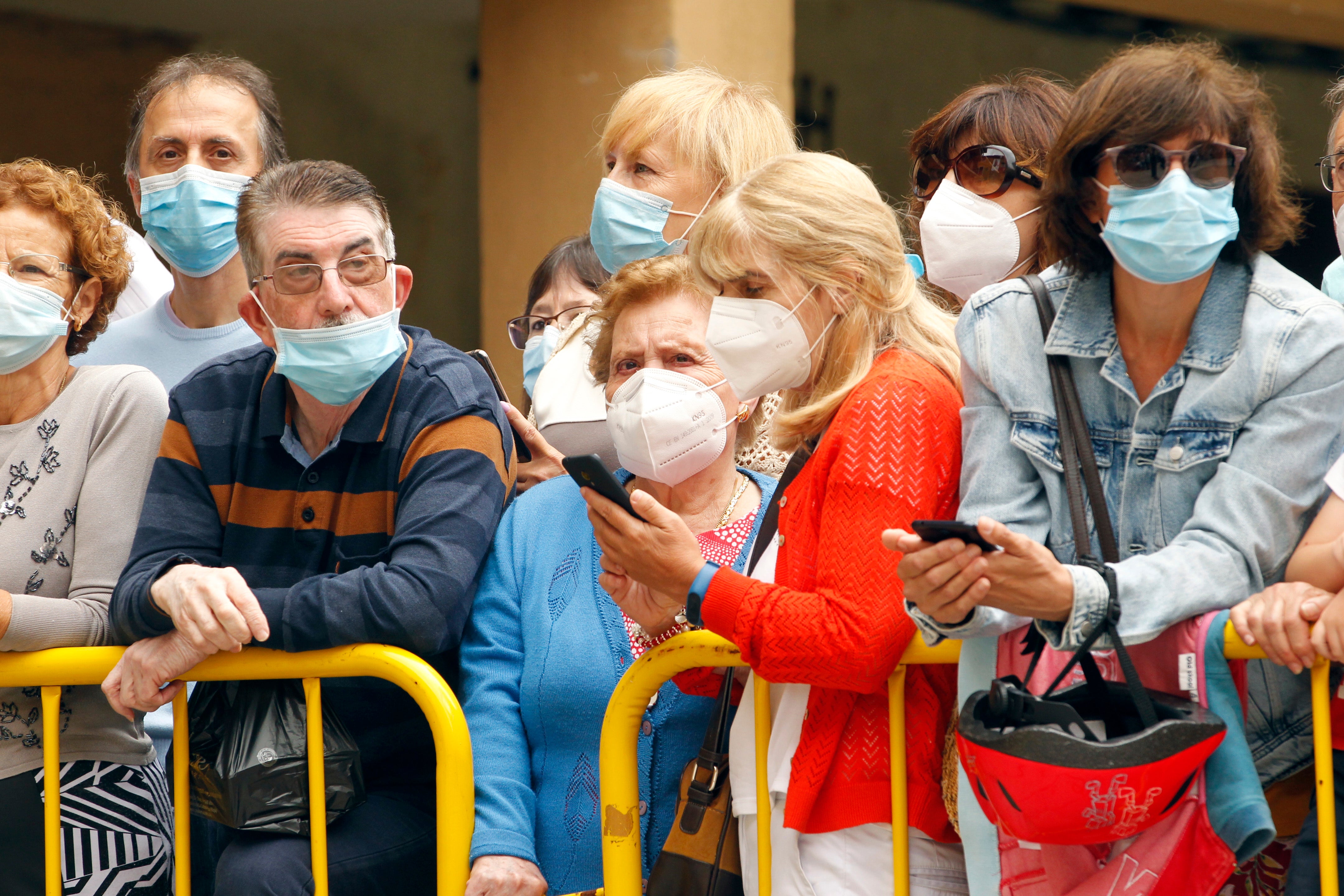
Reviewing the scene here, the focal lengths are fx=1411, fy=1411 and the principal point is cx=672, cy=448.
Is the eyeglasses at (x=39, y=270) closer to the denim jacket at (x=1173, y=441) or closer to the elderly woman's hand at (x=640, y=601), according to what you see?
the elderly woman's hand at (x=640, y=601)

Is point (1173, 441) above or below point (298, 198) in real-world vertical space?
below

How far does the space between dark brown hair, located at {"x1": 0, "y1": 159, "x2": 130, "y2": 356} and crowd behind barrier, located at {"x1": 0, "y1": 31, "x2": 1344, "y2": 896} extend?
11 millimetres

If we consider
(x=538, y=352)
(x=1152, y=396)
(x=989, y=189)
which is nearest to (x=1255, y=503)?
(x=1152, y=396)

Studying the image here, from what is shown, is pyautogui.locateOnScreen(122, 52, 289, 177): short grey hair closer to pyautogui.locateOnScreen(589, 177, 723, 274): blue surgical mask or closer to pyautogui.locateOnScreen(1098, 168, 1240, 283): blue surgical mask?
pyautogui.locateOnScreen(589, 177, 723, 274): blue surgical mask

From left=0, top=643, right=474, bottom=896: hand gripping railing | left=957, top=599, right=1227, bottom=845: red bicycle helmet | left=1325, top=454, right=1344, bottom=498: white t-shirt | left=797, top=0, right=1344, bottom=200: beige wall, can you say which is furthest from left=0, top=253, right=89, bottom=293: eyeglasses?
left=797, top=0, right=1344, bottom=200: beige wall

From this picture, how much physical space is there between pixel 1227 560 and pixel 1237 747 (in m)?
0.28

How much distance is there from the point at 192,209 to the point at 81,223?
58 centimetres

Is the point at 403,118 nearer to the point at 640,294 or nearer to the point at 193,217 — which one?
the point at 193,217

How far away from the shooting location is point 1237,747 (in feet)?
6.97

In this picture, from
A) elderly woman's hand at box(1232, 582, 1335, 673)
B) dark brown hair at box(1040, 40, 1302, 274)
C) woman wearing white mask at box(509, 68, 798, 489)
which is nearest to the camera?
elderly woman's hand at box(1232, 582, 1335, 673)

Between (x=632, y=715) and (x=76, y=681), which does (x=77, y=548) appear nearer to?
(x=76, y=681)

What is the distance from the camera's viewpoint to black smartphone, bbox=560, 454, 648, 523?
7.93 feet

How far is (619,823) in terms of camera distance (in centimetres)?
261

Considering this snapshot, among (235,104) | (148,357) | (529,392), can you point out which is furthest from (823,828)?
(235,104)
